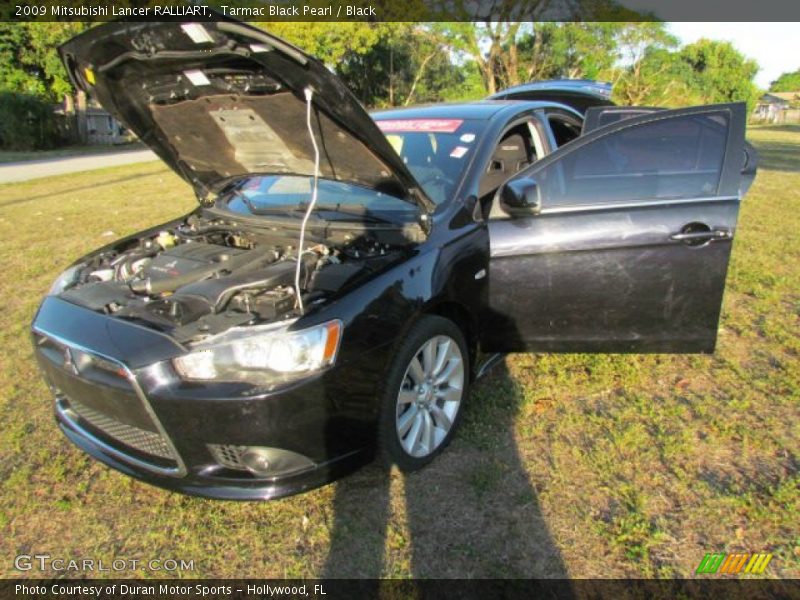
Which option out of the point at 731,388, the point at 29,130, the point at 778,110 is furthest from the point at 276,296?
the point at 778,110

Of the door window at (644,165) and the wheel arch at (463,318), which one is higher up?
the door window at (644,165)

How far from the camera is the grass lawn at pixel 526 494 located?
2.31m

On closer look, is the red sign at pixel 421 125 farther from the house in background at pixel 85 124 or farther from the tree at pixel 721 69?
the tree at pixel 721 69

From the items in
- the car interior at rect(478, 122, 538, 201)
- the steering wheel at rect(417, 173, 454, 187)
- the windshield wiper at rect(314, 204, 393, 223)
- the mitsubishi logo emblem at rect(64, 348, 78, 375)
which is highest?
the car interior at rect(478, 122, 538, 201)

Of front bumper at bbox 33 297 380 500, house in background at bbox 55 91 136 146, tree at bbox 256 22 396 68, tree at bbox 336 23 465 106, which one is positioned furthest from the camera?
tree at bbox 336 23 465 106

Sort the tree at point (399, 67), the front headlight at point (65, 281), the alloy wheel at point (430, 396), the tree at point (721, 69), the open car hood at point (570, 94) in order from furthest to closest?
the tree at point (721, 69)
the tree at point (399, 67)
the open car hood at point (570, 94)
the front headlight at point (65, 281)
the alloy wheel at point (430, 396)

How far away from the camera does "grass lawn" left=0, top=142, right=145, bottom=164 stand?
20.3 metres

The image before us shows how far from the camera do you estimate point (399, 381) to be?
251cm

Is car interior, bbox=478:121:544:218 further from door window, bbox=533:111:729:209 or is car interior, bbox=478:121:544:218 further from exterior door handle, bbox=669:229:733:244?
exterior door handle, bbox=669:229:733:244

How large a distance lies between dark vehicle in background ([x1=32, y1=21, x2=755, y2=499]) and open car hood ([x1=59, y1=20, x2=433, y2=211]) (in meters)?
0.01

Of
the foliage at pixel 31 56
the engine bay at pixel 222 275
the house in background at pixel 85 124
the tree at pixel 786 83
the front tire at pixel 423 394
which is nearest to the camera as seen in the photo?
the engine bay at pixel 222 275

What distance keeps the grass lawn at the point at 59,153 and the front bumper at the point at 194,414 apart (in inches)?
739

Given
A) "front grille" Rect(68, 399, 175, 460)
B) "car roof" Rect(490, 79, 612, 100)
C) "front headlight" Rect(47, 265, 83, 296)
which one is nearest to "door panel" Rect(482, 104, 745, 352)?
"front grille" Rect(68, 399, 175, 460)

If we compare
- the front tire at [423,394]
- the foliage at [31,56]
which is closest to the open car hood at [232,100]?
the front tire at [423,394]
